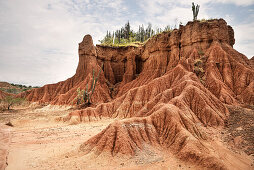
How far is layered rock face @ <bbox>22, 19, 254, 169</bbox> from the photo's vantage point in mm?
14841

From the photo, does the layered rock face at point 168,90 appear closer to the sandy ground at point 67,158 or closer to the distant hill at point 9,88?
the sandy ground at point 67,158

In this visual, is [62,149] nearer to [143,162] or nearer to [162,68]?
[143,162]

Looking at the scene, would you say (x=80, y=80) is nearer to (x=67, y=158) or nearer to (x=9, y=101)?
(x=9, y=101)

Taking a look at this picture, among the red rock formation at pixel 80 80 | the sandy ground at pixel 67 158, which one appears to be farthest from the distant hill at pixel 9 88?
the sandy ground at pixel 67 158

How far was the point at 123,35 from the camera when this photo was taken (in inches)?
2874

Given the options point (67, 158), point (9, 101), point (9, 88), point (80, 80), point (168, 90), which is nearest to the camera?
point (67, 158)

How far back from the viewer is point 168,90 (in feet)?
83.4

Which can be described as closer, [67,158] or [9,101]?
[67,158]

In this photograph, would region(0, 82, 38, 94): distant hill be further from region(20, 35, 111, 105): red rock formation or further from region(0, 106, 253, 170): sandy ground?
region(0, 106, 253, 170): sandy ground

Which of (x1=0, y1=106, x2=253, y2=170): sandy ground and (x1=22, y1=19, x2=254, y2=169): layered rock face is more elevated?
(x1=22, y1=19, x2=254, y2=169): layered rock face

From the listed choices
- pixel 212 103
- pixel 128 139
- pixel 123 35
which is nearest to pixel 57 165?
pixel 128 139

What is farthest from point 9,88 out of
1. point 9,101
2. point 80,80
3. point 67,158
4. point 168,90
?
point 168,90

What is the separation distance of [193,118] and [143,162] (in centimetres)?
882

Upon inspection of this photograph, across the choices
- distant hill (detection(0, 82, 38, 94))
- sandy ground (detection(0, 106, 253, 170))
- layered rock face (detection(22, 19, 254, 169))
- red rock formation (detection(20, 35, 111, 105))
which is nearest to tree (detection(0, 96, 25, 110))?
red rock formation (detection(20, 35, 111, 105))
